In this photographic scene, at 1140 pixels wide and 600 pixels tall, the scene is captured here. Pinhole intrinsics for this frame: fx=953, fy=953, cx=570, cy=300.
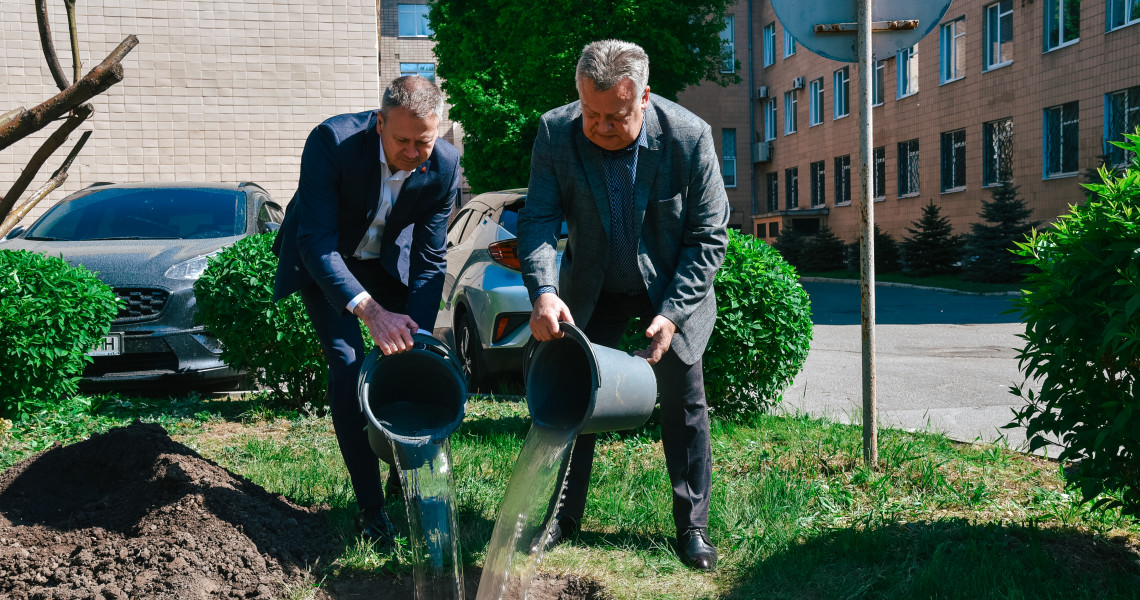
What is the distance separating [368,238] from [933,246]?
23015 mm

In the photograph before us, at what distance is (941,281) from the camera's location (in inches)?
859

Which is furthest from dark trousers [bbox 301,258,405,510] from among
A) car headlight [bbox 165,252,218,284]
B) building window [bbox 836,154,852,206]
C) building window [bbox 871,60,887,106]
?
building window [bbox 836,154,852,206]

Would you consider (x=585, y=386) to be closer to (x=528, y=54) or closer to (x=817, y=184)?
(x=528, y=54)

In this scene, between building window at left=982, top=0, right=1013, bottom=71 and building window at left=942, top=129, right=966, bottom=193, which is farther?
building window at left=942, top=129, right=966, bottom=193

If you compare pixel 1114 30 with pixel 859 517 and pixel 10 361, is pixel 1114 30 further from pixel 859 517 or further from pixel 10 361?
pixel 10 361

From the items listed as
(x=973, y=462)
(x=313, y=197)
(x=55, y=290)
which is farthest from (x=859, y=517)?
(x=55, y=290)

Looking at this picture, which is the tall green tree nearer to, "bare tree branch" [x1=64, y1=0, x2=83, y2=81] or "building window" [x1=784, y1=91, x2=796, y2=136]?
"building window" [x1=784, y1=91, x2=796, y2=136]

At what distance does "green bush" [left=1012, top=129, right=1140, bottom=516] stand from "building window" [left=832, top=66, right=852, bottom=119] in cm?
2957

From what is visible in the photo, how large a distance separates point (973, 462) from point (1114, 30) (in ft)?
59.9

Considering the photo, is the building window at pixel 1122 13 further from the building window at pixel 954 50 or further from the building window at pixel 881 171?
the building window at pixel 881 171

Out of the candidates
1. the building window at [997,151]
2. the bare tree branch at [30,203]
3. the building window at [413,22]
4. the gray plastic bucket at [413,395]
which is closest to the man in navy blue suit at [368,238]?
the gray plastic bucket at [413,395]

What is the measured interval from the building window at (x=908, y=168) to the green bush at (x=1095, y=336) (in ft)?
84.8

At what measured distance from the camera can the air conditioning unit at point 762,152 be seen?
36.8 meters

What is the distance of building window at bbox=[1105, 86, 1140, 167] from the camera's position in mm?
19109
